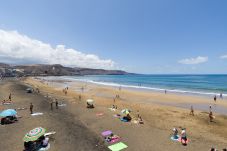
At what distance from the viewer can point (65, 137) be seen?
1495cm

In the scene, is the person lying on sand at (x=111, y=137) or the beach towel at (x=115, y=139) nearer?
the beach towel at (x=115, y=139)

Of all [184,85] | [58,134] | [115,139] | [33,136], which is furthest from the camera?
[184,85]

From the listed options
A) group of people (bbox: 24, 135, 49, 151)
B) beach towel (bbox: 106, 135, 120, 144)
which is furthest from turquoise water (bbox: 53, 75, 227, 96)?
group of people (bbox: 24, 135, 49, 151)

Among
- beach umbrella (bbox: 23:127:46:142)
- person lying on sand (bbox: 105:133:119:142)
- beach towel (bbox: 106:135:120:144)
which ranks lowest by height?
Answer: beach towel (bbox: 106:135:120:144)

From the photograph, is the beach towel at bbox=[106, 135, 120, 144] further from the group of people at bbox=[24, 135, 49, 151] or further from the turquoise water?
the turquoise water

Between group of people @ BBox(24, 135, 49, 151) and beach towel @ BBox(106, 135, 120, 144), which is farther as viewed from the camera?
beach towel @ BBox(106, 135, 120, 144)

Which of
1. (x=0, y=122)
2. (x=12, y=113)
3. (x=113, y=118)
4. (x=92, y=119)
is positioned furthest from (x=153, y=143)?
(x=0, y=122)

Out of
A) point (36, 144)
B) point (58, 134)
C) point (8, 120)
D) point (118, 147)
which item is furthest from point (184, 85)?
point (36, 144)

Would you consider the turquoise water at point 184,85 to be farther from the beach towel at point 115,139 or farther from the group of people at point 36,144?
the group of people at point 36,144

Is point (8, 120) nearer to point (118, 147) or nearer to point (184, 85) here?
point (118, 147)

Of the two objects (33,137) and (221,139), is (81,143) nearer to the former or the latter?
(33,137)

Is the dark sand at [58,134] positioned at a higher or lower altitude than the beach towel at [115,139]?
lower

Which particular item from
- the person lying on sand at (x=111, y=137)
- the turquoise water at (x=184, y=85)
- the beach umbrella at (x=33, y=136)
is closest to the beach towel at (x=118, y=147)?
the person lying on sand at (x=111, y=137)

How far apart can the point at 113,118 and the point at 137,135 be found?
18.8 feet
